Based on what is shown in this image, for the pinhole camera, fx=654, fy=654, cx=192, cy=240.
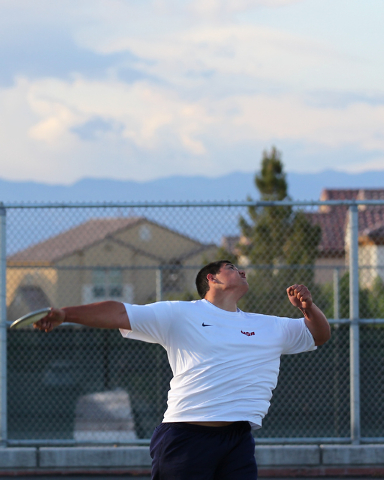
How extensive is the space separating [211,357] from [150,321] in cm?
37

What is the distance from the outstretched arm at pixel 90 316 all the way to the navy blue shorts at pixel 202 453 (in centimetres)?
63

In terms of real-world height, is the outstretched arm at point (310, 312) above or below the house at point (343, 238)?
below

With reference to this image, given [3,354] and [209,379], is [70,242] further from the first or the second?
[209,379]

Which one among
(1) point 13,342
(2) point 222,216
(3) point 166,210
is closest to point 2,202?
(3) point 166,210

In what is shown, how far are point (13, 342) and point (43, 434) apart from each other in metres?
3.09

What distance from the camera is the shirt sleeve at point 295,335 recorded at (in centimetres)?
363

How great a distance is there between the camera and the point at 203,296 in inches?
150

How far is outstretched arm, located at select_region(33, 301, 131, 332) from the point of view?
3.01 metres

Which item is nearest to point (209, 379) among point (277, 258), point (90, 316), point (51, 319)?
point (90, 316)

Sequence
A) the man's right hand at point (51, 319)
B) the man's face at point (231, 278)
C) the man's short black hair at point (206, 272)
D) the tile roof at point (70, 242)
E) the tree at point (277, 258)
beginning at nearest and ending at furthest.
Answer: the man's right hand at point (51, 319) → the man's face at point (231, 278) → the man's short black hair at point (206, 272) → the tile roof at point (70, 242) → the tree at point (277, 258)

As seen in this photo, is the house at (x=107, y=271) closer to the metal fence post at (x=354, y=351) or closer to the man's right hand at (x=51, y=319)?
the metal fence post at (x=354, y=351)

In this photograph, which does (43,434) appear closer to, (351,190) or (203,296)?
(203,296)

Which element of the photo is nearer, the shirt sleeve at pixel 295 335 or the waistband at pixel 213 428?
the waistband at pixel 213 428

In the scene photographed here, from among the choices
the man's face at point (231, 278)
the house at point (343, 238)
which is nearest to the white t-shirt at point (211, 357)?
the man's face at point (231, 278)
